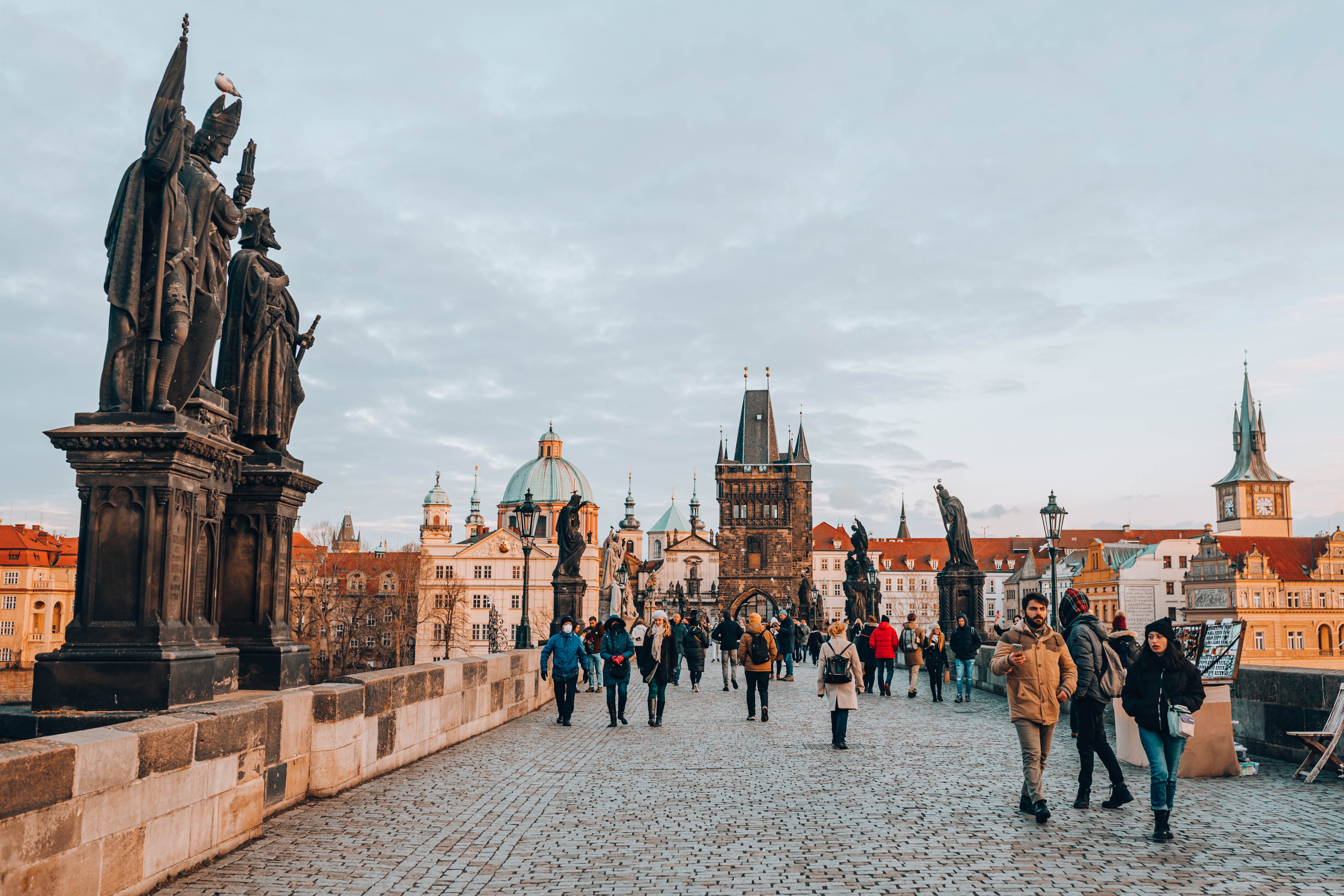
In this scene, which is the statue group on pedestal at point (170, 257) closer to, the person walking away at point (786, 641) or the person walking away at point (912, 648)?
the person walking away at point (912, 648)

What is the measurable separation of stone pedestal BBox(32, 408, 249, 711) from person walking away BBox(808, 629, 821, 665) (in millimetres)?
22029

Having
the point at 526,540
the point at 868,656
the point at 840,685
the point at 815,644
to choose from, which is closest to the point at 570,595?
the point at 526,540

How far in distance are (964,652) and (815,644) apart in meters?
13.3

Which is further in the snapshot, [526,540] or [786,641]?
[786,641]

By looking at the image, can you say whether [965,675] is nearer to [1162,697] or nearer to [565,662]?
[565,662]

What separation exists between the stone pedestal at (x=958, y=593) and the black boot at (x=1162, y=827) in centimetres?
1584

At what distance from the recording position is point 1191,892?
538 cm

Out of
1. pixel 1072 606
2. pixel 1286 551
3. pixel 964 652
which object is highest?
pixel 1286 551

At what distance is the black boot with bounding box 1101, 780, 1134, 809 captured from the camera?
792 cm

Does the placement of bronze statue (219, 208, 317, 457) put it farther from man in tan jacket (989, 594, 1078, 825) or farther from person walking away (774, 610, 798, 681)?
person walking away (774, 610, 798, 681)

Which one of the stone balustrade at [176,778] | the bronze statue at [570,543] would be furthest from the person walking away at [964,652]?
the stone balustrade at [176,778]

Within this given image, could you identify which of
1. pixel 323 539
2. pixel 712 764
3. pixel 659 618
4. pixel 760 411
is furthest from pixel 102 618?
pixel 760 411

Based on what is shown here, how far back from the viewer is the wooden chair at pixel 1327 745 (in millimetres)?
8945

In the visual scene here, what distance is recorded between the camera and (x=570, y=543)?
76.6 feet
